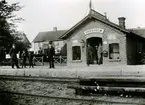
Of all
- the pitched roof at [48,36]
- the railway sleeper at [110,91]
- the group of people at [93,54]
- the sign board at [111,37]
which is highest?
the pitched roof at [48,36]

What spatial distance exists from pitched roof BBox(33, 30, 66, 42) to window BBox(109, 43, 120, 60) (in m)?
27.5

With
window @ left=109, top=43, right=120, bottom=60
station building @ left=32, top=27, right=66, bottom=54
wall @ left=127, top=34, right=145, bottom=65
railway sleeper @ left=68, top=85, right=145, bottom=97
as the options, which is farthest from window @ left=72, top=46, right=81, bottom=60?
station building @ left=32, top=27, right=66, bottom=54

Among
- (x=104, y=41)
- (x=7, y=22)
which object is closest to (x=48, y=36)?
(x=7, y=22)

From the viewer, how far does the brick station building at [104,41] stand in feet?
78.9

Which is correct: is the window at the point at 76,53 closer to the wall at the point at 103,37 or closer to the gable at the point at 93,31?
the wall at the point at 103,37

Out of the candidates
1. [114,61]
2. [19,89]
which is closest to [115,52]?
[114,61]

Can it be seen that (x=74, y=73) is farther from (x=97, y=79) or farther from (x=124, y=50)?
(x=124, y=50)

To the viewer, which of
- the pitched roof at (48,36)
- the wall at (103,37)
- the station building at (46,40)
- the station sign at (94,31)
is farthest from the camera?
the pitched roof at (48,36)

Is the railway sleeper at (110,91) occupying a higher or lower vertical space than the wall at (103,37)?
lower

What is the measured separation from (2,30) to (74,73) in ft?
69.8

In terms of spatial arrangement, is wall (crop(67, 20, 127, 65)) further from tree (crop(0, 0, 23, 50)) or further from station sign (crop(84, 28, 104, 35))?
tree (crop(0, 0, 23, 50))

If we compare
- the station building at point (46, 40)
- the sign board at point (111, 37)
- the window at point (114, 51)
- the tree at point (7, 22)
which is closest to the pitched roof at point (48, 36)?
the station building at point (46, 40)

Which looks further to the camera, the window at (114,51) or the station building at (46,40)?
the station building at (46,40)

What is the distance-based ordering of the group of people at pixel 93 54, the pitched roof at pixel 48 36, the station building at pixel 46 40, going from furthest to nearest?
the pitched roof at pixel 48 36, the station building at pixel 46 40, the group of people at pixel 93 54
